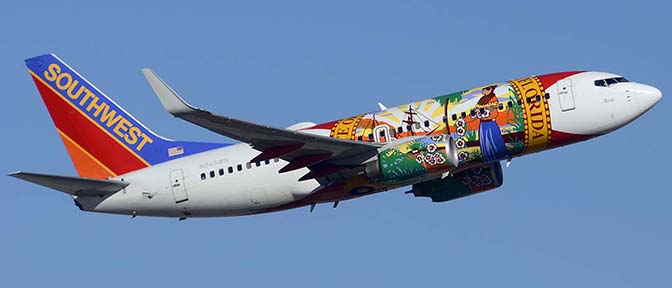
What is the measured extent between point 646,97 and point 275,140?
15.9 meters

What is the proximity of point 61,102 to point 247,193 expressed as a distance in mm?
11601

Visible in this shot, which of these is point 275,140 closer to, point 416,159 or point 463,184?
point 416,159

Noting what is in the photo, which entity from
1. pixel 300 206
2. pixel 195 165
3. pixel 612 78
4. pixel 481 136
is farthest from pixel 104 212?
pixel 612 78

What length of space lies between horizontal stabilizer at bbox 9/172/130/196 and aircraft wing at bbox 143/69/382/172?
8.62m

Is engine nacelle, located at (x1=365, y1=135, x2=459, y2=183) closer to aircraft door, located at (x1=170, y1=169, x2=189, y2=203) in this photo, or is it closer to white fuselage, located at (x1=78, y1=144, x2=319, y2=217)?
white fuselage, located at (x1=78, y1=144, x2=319, y2=217)

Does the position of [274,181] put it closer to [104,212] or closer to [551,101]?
[104,212]

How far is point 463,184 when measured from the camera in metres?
63.6

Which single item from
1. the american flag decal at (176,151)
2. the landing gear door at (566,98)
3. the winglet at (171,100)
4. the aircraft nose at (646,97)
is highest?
the winglet at (171,100)

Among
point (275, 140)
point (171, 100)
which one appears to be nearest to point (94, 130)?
point (275, 140)

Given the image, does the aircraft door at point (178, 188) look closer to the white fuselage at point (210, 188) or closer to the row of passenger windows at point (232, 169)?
the white fuselage at point (210, 188)

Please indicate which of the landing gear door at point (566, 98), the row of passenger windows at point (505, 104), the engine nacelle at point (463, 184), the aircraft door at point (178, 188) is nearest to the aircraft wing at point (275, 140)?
the row of passenger windows at point (505, 104)

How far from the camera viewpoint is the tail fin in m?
65.2

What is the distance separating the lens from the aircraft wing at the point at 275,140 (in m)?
52.0

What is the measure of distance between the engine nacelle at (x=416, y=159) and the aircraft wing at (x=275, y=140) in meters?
0.86
